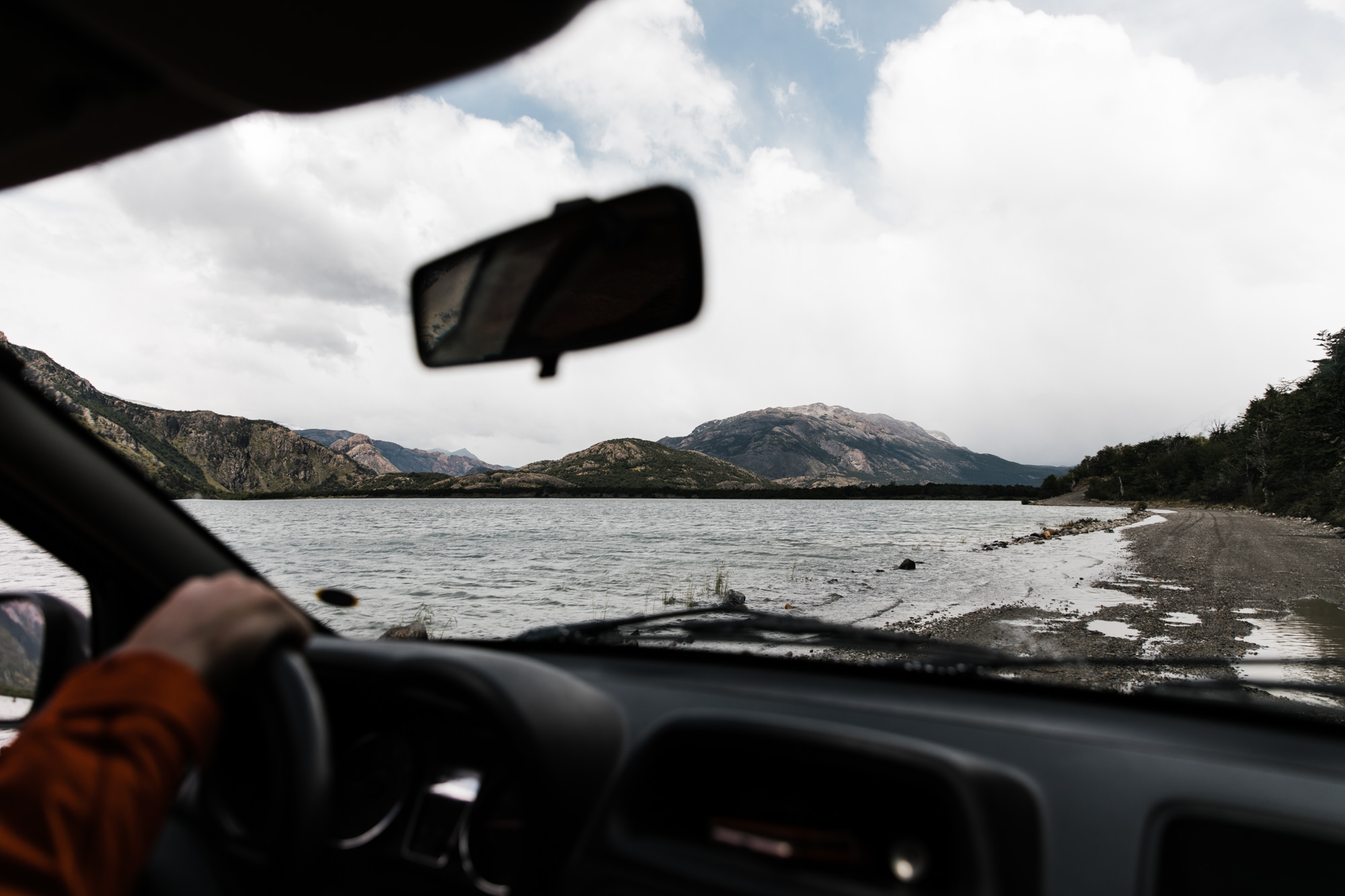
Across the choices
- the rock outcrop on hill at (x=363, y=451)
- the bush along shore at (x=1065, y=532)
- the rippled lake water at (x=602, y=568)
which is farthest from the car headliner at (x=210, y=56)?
the rock outcrop on hill at (x=363, y=451)

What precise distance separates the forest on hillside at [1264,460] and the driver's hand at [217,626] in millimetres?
42532

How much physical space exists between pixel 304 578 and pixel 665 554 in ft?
46.9

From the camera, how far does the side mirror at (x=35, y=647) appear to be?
2.67 meters

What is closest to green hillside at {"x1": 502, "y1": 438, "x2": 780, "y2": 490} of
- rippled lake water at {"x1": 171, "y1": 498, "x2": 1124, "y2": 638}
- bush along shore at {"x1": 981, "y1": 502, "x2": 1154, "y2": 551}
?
rippled lake water at {"x1": 171, "y1": 498, "x2": 1124, "y2": 638}

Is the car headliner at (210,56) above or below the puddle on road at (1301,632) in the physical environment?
above

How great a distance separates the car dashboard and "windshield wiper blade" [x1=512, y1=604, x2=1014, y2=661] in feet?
1.08

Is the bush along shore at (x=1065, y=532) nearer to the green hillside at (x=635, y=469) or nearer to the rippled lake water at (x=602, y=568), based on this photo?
the rippled lake water at (x=602, y=568)

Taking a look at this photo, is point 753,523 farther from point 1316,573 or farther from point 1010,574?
point 1316,573

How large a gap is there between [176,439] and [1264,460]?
7046cm

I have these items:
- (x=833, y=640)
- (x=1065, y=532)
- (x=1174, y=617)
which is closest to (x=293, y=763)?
(x=833, y=640)

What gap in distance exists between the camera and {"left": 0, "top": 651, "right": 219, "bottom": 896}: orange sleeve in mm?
782

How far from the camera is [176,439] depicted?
1059cm

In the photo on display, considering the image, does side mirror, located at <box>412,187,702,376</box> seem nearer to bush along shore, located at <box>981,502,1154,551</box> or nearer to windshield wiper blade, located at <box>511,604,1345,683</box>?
windshield wiper blade, located at <box>511,604,1345,683</box>

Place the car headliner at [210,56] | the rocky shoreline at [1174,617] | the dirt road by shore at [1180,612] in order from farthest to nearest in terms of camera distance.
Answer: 1. the dirt road by shore at [1180,612]
2. the rocky shoreline at [1174,617]
3. the car headliner at [210,56]
